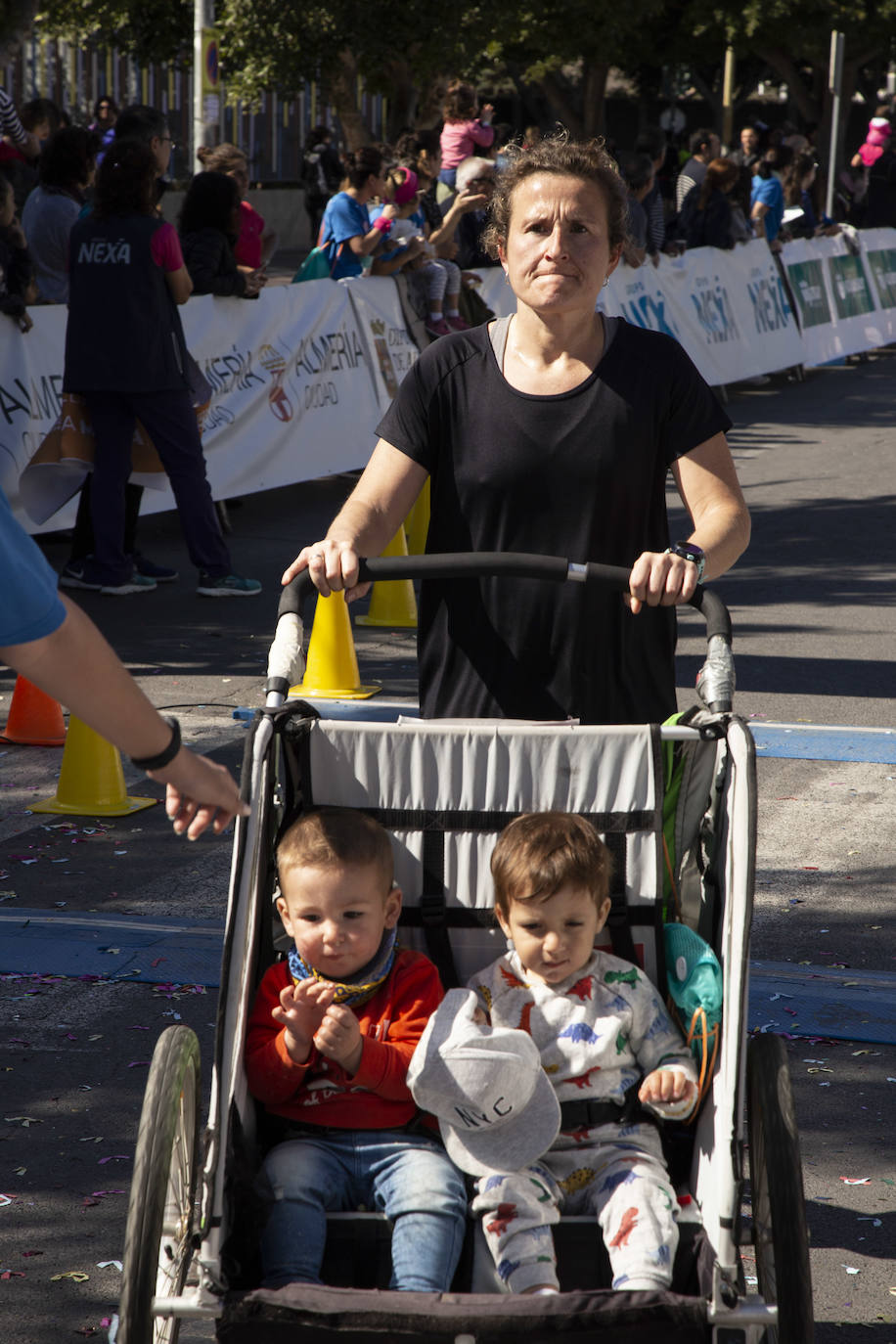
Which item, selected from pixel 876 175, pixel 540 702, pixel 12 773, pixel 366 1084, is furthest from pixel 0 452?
pixel 876 175

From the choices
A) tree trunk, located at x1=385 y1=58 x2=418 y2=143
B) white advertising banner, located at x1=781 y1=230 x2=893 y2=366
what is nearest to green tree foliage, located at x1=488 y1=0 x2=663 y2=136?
tree trunk, located at x1=385 y1=58 x2=418 y2=143

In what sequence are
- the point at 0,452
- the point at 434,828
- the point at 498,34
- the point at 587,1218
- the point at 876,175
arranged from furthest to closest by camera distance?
the point at 498,34
the point at 876,175
the point at 0,452
the point at 434,828
the point at 587,1218

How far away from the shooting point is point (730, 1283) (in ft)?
8.18

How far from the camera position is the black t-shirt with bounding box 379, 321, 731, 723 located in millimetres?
3338

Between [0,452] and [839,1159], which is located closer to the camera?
[839,1159]

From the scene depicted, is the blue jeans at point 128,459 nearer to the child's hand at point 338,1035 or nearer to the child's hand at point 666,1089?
the child's hand at point 338,1035

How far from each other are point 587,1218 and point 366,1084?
1.39 ft

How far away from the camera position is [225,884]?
5.36 m

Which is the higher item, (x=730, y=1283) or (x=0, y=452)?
(x=0, y=452)

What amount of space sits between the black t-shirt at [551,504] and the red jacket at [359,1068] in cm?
75

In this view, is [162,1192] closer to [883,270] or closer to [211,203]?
[211,203]

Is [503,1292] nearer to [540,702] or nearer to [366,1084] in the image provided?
[366,1084]

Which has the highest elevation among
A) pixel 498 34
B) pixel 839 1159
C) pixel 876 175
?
pixel 498 34

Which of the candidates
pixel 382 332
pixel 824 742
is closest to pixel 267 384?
pixel 382 332
